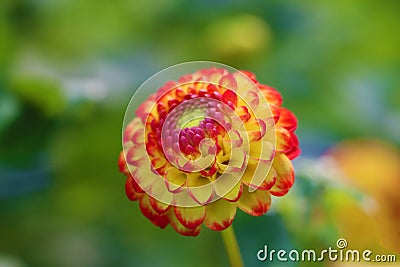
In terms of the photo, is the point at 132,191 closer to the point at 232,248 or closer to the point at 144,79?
the point at 232,248

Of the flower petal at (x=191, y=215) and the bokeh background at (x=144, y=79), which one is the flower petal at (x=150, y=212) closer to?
the flower petal at (x=191, y=215)

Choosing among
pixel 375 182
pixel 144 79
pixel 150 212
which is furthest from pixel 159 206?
pixel 144 79

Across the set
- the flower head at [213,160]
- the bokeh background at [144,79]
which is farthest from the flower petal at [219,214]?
the bokeh background at [144,79]

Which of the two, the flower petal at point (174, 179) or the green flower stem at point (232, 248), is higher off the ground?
the flower petal at point (174, 179)

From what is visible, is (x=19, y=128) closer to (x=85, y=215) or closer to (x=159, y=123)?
(x=85, y=215)

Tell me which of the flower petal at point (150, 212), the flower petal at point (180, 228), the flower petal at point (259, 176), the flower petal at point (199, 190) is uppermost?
the flower petal at point (259, 176)

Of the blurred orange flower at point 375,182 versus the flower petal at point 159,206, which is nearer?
the flower petal at point 159,206
